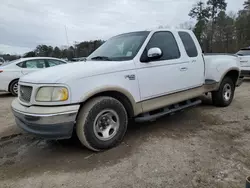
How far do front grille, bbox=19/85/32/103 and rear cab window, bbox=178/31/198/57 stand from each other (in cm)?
321

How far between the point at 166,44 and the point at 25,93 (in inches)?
108

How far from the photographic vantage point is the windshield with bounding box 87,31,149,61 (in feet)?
12.7

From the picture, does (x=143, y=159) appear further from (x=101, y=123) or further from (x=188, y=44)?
(x=188, y=44)

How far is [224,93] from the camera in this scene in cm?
591

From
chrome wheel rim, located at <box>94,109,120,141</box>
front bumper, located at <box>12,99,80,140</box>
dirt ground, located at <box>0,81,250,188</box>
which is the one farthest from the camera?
chrome wheel rim, located at <box>94,109,120,141</box>

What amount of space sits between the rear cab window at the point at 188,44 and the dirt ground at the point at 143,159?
1.54m

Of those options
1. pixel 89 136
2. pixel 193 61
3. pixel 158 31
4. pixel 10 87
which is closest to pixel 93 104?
pixel 89 136

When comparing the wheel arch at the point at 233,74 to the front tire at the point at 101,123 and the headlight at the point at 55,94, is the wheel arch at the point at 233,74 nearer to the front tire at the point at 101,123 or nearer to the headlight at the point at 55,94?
the front tire at the point at 101,123

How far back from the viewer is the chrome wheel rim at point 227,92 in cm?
591

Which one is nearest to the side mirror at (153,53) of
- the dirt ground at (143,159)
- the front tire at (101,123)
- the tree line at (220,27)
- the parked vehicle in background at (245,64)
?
the front tire at (101,123)

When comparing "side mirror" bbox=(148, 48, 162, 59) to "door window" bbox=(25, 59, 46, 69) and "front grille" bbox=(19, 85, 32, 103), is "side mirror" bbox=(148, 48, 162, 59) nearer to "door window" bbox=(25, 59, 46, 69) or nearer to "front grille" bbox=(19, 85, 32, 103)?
"front grille" bbox=(19, 85, 32, 103)

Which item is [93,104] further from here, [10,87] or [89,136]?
[10,87]

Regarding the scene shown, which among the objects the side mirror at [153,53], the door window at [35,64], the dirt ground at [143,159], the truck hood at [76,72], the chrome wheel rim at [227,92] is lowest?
the dirt ground at [143,159]

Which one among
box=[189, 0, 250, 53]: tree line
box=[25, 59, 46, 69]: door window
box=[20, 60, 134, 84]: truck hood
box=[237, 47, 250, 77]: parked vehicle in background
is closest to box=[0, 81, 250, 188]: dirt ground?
box=[20, 60, 134, 84]: truck hood
